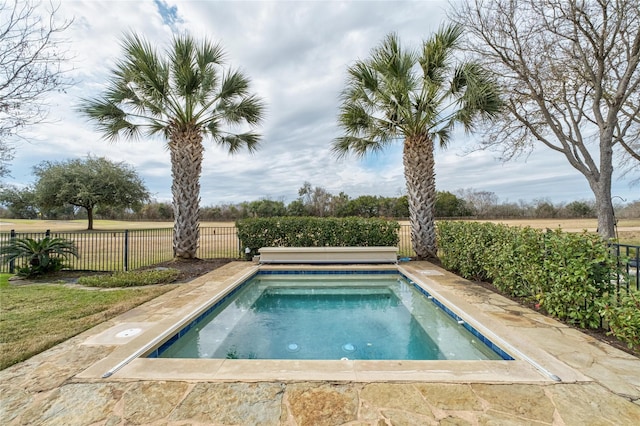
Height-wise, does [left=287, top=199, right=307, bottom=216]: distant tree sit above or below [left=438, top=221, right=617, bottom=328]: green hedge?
above

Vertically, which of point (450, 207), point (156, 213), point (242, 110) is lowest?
point (156, 213)

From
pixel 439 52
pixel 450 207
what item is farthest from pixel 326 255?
pixel 450 207

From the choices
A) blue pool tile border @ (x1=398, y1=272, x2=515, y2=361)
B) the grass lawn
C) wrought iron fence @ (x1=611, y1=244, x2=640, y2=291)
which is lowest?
blue pool tile border @ (x1=398, y1=272, x2=515, y2=361)

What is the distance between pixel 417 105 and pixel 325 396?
837 centimetres

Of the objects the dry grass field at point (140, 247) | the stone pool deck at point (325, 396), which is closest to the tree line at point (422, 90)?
the dry grass field at point (140, 247)

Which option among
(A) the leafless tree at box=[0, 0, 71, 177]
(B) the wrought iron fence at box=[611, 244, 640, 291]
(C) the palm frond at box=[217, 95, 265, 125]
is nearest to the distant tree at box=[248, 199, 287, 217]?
(C) the palm frond at box=[217, 95, 265, 125]

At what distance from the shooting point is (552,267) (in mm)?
3701

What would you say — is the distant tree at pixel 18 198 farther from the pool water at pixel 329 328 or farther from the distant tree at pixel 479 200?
the distant tree at pixel 479 200

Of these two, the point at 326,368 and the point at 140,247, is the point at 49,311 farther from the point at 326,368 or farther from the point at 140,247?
the point at 140,247

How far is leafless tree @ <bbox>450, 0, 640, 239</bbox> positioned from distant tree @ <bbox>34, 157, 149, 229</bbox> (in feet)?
92.8

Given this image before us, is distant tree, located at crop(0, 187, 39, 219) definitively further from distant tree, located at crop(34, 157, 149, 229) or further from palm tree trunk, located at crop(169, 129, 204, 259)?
palm tree trunk, located at crop(169, 129, 204, 259)

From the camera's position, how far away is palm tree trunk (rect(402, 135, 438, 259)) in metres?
8.52

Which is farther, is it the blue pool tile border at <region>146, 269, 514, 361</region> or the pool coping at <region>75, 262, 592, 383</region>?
the blue pool tile border at <region>146, 269, 514, 361</region>

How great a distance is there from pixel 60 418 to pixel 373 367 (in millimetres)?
2438
